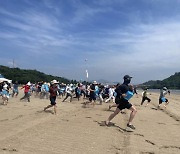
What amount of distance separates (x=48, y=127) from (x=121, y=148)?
3078mm

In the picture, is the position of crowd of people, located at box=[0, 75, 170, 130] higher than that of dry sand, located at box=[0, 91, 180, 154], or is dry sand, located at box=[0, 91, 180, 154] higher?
crowd of people, located at box=[0, 75, 170, 130]

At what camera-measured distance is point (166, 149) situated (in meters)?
8.12

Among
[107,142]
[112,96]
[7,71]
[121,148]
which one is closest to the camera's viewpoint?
[121,148]

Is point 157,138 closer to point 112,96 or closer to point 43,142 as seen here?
point 43,142

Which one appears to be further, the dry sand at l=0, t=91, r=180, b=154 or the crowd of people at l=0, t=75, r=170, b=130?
the crowd of people at l=0, t=75, r=170, b=130

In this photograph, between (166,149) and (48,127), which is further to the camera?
(48,127)

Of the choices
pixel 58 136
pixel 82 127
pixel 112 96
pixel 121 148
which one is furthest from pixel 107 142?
pixel 112 96

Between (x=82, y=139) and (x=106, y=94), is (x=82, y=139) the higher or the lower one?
the lower one

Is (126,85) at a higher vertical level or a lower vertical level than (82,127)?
higher

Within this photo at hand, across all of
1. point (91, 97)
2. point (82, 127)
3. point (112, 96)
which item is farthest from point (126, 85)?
point (112, 96)

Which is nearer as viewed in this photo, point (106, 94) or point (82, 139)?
point (82, 139)

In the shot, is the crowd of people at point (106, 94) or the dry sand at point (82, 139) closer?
the dry sand at point (82, 139)

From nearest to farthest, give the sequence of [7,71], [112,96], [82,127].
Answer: [82,127], [112,96], [7,71]

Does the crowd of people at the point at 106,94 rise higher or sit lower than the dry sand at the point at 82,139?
higher
